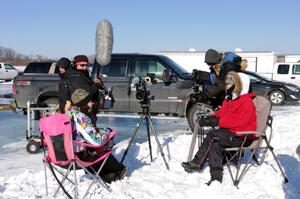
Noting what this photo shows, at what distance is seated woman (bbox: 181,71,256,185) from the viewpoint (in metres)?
4.78

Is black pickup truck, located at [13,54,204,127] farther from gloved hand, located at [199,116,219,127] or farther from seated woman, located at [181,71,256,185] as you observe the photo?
seated woman, located at [181,71,256,185]

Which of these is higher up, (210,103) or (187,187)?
(210,103)

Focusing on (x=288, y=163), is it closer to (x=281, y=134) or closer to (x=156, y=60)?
(x=281, y=134)

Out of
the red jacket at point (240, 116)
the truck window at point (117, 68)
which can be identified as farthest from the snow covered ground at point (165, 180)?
the truck window at point (117, 68)

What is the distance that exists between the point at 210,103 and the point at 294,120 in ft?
12.5

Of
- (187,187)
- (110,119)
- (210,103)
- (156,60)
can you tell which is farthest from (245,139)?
(110,119)

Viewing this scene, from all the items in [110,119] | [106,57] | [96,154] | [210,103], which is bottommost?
[110,119]

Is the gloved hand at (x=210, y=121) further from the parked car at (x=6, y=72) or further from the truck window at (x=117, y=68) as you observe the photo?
the parked car at (x=6, y=72)

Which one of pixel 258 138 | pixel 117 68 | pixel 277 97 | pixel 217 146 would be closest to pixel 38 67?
pixel 117 68

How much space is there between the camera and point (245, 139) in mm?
4840

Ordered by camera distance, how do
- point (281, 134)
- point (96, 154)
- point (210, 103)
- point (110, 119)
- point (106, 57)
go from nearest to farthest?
point (96, 154), point (210, 103), point (106, 57), point (281, 134), point (110, 119)

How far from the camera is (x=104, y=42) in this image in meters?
6.74

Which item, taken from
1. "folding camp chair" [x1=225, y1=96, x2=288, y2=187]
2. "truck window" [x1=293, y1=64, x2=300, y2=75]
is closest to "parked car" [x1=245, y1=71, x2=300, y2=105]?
"truck window" [x1=293, y1=64, x2=300, y2=75]

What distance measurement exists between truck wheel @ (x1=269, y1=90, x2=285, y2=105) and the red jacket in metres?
10.1
